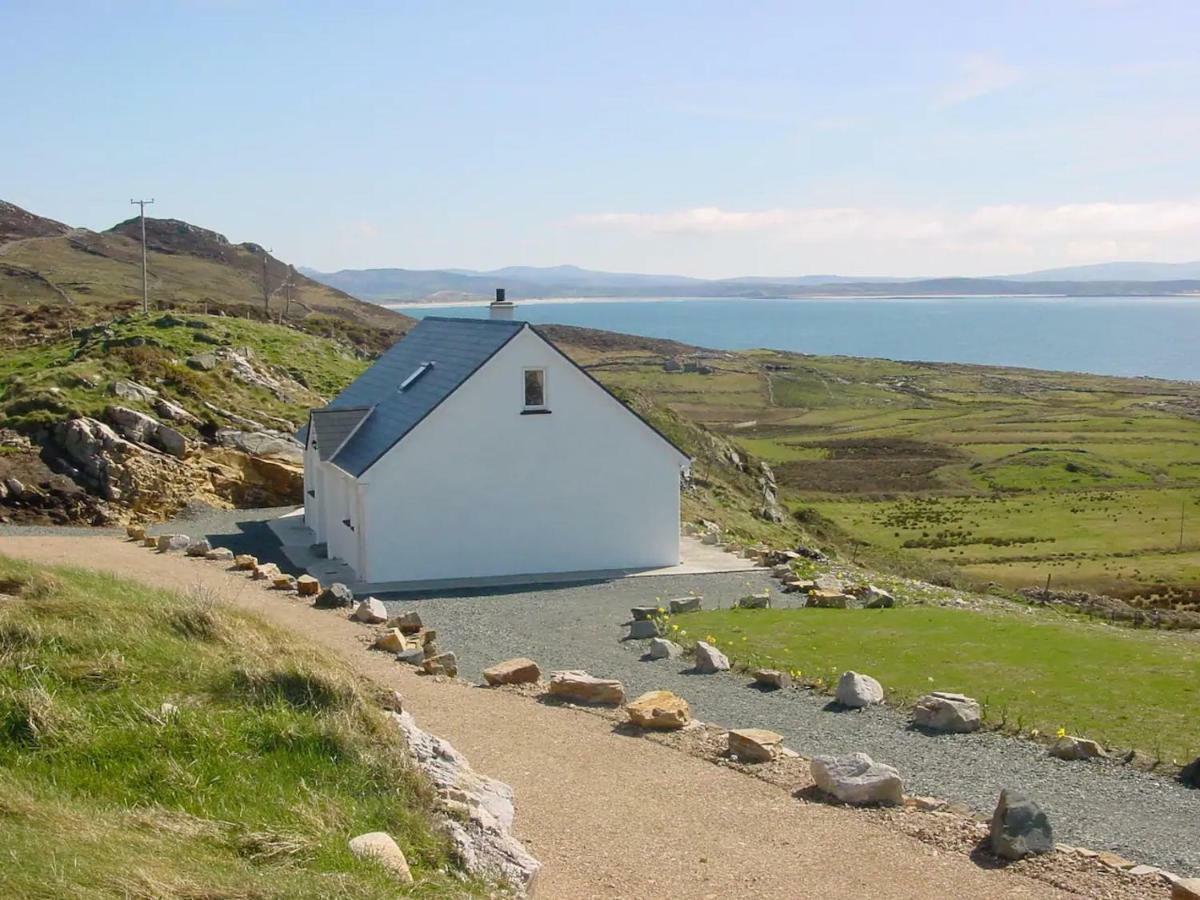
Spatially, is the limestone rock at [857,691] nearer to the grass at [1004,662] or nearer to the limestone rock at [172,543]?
the grass at [1004,662]

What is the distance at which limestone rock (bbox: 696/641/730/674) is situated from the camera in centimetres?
1794

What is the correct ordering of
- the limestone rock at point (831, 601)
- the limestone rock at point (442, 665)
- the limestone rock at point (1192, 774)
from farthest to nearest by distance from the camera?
1. the limestone rock at point (831, 601)
2. the limestone rock at point (442, 665)
3. the limestone rock at point (1192, 774)

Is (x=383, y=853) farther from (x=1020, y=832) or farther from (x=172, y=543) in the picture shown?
(x=172, y=543)

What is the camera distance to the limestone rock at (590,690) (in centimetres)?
1541

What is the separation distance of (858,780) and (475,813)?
3.87m

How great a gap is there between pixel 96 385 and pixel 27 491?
516 centimetres

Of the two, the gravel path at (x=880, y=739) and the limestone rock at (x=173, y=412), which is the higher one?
the limestone rock at (x=173, y=412)

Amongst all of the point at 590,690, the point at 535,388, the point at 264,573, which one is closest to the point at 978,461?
the point at 535,388

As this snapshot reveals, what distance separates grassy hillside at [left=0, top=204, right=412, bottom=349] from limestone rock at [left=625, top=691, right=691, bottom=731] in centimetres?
4500

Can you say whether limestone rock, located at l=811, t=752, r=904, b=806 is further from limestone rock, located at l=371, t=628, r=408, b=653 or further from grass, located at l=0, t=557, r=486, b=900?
limestone rock, located at l=371, t=628, r=408, b=653

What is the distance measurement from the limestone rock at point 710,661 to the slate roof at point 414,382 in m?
10.8

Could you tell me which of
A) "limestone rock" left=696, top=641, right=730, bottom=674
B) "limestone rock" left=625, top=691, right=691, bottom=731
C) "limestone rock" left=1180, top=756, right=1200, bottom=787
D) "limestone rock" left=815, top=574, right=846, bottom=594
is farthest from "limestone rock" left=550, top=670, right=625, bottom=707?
"limestone rock" left=815, top=574, right=846, bottom=594

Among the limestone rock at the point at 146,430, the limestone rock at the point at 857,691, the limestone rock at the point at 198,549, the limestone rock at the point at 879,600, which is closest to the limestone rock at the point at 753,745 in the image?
the limestone rock at the point at 857,691

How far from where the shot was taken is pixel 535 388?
92.0 feet
